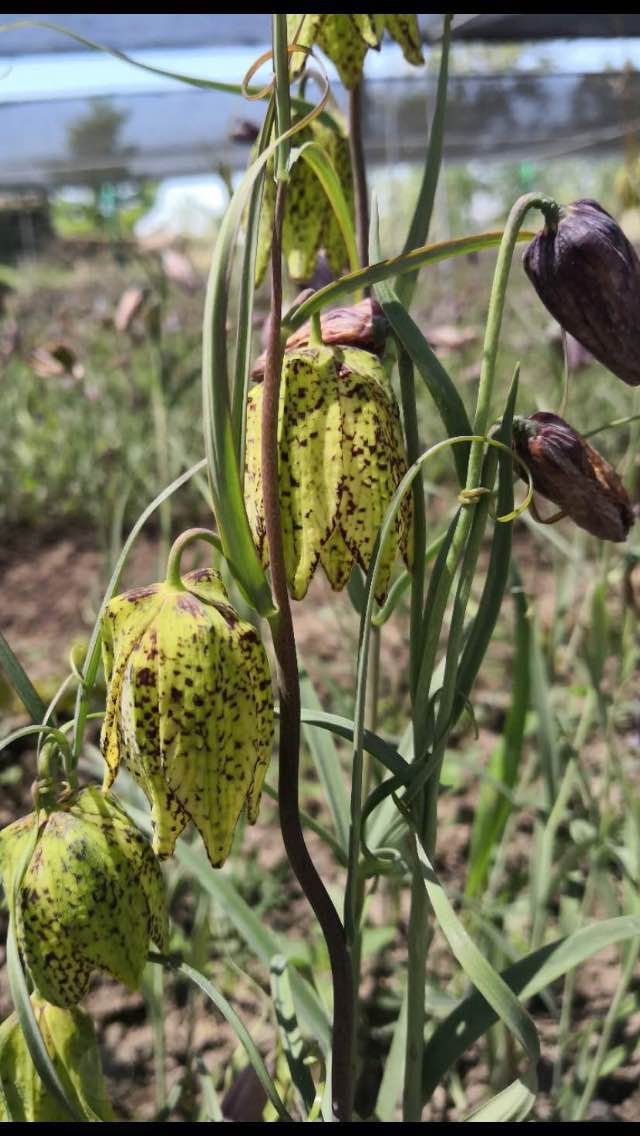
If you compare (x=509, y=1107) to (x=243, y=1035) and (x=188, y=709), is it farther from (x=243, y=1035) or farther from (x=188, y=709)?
(x=188, y=709)

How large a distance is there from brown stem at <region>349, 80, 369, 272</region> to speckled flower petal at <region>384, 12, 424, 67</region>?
0.04 meters

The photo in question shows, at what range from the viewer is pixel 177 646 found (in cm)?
44

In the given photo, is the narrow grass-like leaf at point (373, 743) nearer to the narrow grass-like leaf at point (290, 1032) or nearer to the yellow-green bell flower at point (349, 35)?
the narrow grass-like leaf at point (290, 1032)

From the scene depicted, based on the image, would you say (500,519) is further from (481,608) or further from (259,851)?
(259,851)

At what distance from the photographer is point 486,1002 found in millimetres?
596

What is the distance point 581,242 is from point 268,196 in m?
0.24

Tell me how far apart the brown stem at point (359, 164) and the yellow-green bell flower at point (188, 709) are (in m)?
0.29

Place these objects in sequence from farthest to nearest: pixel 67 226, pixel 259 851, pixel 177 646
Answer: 1. pixel 67 226
2. pixel 259 851
3. pixel 177 646

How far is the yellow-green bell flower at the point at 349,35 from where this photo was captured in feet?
1.98

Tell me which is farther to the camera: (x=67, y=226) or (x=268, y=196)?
(x=67, y=226)

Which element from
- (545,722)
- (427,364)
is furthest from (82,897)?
(545,722)

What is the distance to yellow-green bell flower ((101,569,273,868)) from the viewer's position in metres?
0.44
